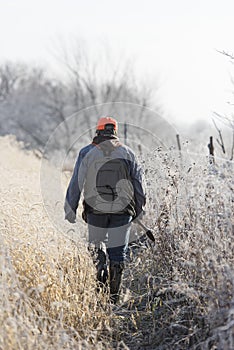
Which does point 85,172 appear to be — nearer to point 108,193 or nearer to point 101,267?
point 108,193

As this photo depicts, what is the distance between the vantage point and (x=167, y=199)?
238 inches

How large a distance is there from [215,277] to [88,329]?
1.23 meters

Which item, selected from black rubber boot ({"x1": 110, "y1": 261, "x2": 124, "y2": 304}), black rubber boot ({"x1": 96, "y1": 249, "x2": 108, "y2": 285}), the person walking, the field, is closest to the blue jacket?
the person walking

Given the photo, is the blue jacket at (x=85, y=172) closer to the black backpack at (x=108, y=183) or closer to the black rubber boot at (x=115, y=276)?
the black backpack at (x=108, y=183)

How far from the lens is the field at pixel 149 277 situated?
414 cm

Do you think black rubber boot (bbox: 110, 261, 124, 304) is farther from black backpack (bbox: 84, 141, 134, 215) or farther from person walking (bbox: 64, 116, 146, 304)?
black backpack (bbox: 84, 141, 134, 215)

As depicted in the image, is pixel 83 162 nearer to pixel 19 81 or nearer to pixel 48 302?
pixel 48 302

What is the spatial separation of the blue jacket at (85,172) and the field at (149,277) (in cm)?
35

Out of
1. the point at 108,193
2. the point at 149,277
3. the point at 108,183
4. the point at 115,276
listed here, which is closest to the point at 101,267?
the point at 115,276

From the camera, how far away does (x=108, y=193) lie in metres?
5.72

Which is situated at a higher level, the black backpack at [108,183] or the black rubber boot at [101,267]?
the black backpack at [108,183]

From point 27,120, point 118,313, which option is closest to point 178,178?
point 118,313

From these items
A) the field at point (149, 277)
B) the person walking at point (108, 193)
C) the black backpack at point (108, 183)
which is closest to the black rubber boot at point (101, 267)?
the person walking at point (108, 193)

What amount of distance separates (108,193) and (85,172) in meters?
0.33
